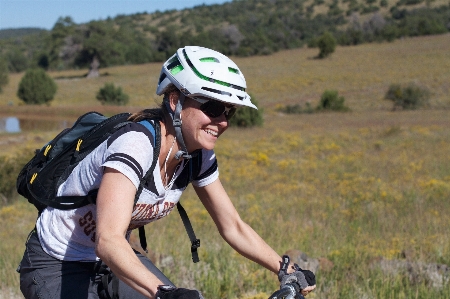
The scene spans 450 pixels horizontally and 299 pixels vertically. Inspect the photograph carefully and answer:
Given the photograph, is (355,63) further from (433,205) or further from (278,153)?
(433,205)

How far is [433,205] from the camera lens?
9445 mm

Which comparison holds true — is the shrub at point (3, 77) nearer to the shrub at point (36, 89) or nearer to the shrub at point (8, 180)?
the shrub at point (36, 89)

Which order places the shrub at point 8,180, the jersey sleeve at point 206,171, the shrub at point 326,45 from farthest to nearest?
the shrub at point 326,45 → the shrub at point 8,180 → the jersey sleeve at point 206,171

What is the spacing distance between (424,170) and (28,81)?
35.4 metres

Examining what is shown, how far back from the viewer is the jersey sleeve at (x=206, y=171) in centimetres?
294

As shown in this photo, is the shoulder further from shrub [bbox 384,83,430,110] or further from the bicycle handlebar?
shrub [bbox 384,83,430,110]

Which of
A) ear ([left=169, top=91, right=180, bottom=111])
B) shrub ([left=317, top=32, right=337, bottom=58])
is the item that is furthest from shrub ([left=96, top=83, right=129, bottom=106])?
ear ([left=169, top=91, right=180, bottom=111])

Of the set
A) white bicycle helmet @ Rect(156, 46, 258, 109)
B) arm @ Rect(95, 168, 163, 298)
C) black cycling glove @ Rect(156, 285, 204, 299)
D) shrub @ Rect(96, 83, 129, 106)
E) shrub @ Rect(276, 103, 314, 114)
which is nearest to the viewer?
black cycling glove @ Rect(156, 285, 204, 299)

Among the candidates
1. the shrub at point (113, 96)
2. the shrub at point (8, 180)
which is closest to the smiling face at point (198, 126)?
the shrub at point (8, 180)

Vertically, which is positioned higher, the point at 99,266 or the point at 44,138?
the point at 99,266

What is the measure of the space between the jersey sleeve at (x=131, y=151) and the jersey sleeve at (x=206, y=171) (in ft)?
1.52

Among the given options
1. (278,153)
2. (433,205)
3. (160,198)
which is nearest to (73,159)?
(160,198)

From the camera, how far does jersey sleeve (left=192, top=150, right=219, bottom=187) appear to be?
2.94 m

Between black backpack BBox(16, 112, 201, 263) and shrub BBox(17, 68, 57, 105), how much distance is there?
4149cm
